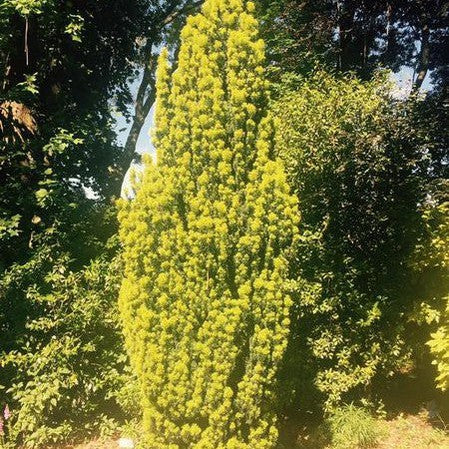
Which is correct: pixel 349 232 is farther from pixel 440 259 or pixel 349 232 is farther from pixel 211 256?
pixel 211 256

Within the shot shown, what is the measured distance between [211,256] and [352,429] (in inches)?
161

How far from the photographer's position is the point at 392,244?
24.1 ft

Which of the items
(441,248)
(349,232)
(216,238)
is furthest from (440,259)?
(216,238)

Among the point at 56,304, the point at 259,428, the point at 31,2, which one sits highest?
the point at 31,2

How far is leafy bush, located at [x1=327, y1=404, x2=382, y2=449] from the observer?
20.8ft

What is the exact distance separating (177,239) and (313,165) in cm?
351

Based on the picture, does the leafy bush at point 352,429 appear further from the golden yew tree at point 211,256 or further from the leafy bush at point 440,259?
the golden yew tree at point 211,256

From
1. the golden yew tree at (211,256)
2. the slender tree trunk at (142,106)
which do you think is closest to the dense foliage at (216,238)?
the golden yew tree at (211,256)

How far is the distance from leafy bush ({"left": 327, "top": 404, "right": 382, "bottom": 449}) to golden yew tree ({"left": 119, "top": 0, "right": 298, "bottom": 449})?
96.9 inches

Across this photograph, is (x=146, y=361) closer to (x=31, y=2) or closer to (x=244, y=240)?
(x=244, y=240)

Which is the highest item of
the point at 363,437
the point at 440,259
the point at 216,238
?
the point at 440,259

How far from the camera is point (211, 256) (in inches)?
169

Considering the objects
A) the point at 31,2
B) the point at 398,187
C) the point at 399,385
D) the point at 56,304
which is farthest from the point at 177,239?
the point at 399,385

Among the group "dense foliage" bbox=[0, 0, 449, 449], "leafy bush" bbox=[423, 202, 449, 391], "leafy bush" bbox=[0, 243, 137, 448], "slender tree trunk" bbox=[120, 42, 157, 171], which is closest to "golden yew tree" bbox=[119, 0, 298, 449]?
"dense foliage" bbox=[0, 0, 449, 449]
